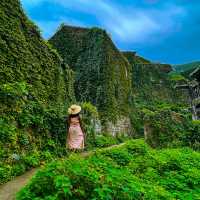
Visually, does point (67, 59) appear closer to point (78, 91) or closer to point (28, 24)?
point (78, 91)

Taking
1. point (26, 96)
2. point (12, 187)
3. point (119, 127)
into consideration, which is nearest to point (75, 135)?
point (26, 96)

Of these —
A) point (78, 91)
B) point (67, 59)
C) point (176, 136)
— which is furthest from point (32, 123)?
point (67, 59)

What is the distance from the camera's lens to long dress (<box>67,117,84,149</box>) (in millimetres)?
13648

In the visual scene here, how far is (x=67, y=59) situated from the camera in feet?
97.7

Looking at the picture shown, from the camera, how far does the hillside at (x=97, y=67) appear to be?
84.6 ft

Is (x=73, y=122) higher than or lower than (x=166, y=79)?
lower

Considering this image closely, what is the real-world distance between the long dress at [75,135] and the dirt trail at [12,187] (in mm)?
3776

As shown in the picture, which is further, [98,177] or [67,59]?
[67,59]

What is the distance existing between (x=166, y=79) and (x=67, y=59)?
90.6 feet

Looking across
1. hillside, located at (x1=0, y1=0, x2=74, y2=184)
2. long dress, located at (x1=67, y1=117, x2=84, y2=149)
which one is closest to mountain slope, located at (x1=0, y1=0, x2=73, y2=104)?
hillside, located at (x1=0, y1=0, x2=74, y2=184)

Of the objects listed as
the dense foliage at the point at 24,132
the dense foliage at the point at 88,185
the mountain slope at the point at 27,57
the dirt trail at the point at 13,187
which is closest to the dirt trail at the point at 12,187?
the dirt trail at the point at 13,187

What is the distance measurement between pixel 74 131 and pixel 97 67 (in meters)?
13.7

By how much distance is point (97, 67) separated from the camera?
88.3ft

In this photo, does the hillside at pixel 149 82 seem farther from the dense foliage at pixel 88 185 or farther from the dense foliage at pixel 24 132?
the dense foliage at pixel 88 185
